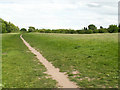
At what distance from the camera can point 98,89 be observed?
42.4ft

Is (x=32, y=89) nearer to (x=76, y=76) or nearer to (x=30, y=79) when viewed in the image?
(x=30, y=79)

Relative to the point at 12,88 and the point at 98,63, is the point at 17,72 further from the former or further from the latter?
the point at 98,63

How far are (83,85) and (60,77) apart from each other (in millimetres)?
3378

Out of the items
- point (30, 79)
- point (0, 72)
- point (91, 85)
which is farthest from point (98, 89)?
point (0, 72)

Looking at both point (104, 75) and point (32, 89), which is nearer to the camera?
point (32, 89)

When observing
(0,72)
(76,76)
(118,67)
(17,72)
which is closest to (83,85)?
(76,76)

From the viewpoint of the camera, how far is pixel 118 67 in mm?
19359

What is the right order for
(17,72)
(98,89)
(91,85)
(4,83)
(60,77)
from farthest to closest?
1. (17,72)
2. (60,77)
3. (4,83)
4. (91,85)
5. (98,89)

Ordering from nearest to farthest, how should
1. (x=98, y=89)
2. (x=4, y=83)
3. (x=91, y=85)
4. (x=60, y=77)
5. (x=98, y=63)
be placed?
1. (x=98, y=89)
2. (x=91, y=85)
3. (x=4, y=83)
4. (x=60, y=77)
5. (x=98, y=63)

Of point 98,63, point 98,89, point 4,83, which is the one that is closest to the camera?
point 98,89

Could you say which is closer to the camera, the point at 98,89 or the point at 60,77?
the point at 98,89

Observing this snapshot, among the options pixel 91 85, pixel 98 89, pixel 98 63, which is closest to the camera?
pixel 98 89

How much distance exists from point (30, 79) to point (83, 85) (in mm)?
5929

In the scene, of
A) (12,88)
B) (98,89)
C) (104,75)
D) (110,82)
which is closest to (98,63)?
(104,75)
